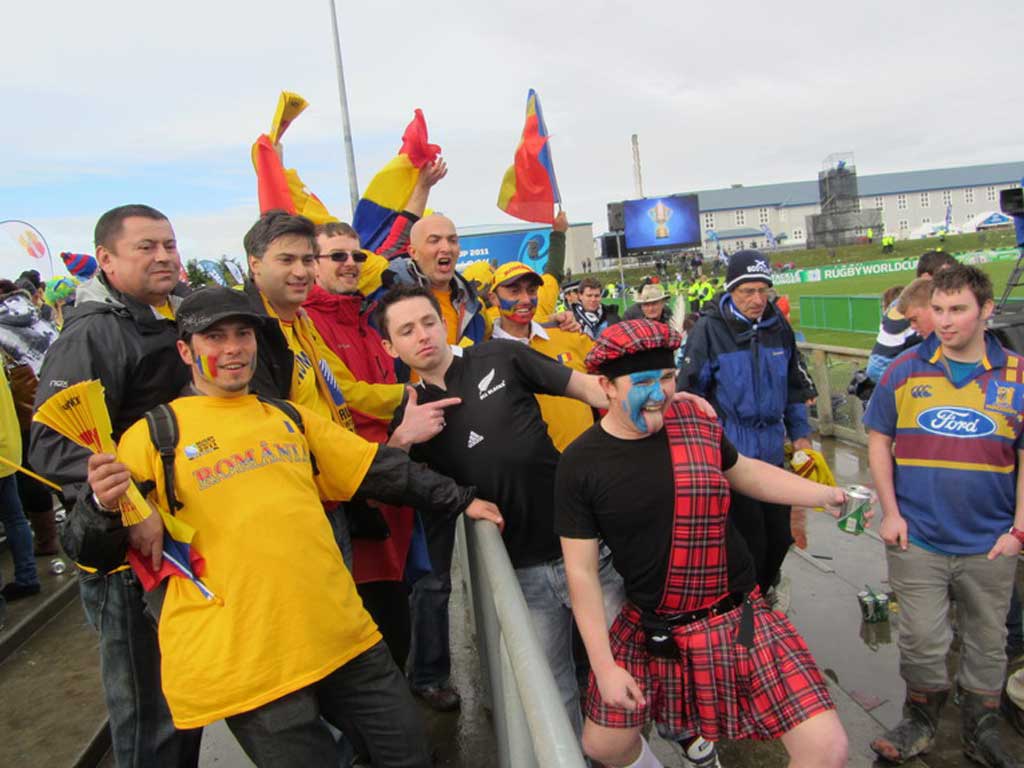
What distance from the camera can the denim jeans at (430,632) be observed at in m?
3.68

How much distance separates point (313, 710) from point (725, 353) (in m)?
2.88

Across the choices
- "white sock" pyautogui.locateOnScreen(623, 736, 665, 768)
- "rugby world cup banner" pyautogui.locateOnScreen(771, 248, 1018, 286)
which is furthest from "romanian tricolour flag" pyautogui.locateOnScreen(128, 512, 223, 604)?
"rugby world cup banner" pyautogui.locateOnScreen(771, 248, 1018, 286)

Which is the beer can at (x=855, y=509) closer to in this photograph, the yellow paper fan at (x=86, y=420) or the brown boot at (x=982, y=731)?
the brown boot at (x=982, y=731)

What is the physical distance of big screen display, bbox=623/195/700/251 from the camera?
122 feet

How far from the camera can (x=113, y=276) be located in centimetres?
257

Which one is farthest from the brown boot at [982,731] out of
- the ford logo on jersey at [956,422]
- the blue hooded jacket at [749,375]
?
the blue hooded jacket at [749,375]

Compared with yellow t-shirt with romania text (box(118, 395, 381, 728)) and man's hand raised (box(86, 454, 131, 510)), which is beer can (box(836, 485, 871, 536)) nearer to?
yellow t-shirt with romania text (box(118, 395, 381, 728))

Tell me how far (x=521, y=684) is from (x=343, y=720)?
3.66 ft

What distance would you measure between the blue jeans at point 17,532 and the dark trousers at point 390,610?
327cm

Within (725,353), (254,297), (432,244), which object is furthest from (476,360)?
(725,353)

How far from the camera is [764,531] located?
3701 mm

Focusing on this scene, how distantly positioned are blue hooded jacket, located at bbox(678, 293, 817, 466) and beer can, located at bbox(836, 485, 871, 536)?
1.51 metres

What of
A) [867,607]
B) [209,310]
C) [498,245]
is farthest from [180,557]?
[498,245]

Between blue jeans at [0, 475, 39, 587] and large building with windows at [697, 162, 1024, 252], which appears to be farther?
large building with windows at [697, 162, 1024, 252]
